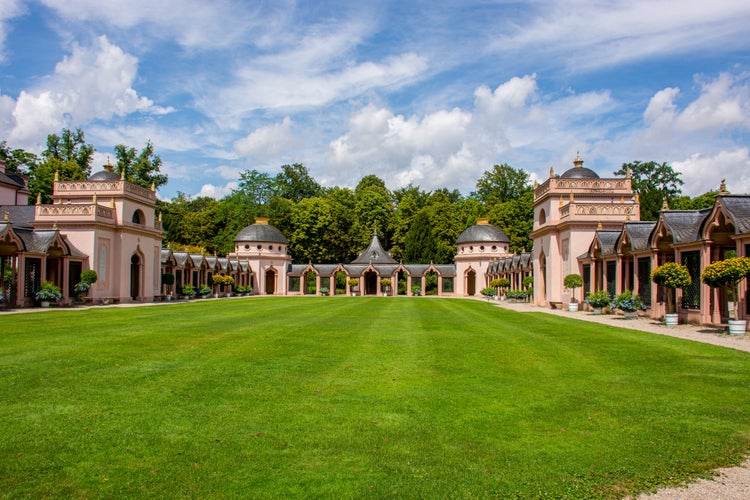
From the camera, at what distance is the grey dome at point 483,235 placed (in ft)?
218

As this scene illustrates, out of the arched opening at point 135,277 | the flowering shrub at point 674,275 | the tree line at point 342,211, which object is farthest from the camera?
the tree line at point 342,211

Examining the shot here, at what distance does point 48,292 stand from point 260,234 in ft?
122

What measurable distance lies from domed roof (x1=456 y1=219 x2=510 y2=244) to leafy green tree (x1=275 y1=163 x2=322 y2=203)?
127 feet

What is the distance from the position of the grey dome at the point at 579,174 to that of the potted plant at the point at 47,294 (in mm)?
31553

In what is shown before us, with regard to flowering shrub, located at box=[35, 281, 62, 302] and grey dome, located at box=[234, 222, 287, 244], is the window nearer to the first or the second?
flowering shrub, located at box=[35, 281, 62, 302]

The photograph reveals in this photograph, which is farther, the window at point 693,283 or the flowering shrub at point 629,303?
the flowering shrub at point 629,303

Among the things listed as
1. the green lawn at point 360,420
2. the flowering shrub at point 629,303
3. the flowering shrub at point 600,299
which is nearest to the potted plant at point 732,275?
the green lawn at point 360,420

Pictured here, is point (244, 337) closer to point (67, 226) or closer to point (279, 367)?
point (279, 367)

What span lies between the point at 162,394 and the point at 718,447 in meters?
7.24

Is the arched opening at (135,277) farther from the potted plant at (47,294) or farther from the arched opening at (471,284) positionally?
the arched opening at (471,284)

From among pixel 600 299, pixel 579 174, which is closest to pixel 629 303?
pixel 600 299

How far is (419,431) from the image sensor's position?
650cm

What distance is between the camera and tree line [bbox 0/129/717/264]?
62.1m

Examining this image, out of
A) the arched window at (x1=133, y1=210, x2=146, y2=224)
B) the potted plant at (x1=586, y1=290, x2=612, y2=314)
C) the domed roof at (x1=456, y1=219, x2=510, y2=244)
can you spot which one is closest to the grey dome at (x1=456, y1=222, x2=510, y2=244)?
the domed roof at (x1=456, y1=219, x2=510, y2=244)
